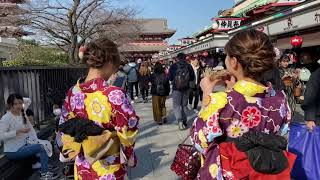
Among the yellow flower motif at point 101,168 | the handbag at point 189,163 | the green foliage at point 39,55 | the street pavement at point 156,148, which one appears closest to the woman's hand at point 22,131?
the street pavement at point 156,148

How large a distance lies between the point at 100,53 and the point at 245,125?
3.42 feet

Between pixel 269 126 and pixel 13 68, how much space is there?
4.52 meters

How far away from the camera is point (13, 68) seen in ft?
18.6

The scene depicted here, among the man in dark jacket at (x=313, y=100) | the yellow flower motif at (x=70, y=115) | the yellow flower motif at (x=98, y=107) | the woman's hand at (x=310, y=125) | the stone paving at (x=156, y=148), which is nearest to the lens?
the yellow flower motif at (x=98, y=107)

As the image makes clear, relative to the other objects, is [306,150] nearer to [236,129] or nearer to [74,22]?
[236,129]

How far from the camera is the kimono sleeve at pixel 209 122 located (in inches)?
79.6

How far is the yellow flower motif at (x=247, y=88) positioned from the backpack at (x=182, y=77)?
589 cm

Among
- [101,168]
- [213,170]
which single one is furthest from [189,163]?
[101,168]

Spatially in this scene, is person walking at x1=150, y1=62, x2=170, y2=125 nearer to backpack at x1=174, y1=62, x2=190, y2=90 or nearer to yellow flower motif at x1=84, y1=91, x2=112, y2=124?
backpack at x1=174, y1=62, x2=190, y2=90

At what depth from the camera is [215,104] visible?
2.03 metres

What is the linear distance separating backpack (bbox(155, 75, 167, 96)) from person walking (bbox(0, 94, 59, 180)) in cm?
421

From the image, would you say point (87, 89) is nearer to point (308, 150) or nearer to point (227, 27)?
point (308, 150)

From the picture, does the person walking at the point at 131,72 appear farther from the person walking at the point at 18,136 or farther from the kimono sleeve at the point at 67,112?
the kimono sleeve at the point at 67,112

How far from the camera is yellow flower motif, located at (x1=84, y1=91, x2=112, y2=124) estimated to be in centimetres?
245
